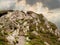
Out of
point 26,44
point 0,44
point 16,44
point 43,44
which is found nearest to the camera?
point 0,44

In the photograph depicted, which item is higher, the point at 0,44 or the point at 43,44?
the point at 0,44

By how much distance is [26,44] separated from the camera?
569 feet

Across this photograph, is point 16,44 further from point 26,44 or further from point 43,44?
point 43,44

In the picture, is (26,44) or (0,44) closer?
(0,44)

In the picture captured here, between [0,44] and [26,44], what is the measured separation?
4790 cm

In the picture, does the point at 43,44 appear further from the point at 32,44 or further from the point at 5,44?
the point at 5,44

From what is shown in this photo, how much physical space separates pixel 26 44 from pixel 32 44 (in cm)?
1079

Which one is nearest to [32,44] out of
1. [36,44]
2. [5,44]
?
[36,44]

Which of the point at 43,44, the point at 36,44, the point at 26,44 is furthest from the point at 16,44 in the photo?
the point at 43,44

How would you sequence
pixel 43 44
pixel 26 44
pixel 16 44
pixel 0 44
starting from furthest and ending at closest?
1. pixel 43 44
2. pixel 26 44
3. pixel 16 44
4. pixel 0 44

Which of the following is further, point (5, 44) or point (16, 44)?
point (16, 44)

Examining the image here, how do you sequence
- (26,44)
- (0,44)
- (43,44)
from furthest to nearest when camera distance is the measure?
(43,44) < (26,44) < (0,44)

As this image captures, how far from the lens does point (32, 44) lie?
182875 millimetres

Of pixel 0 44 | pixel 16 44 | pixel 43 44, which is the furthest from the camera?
pixel 43 44
